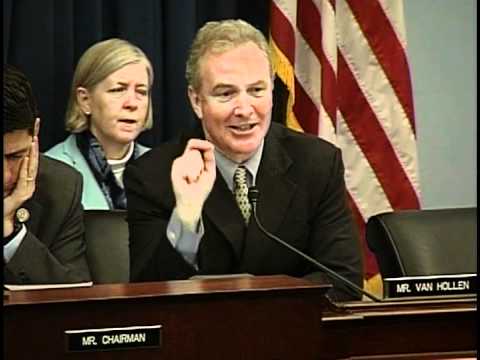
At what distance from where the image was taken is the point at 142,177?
8.34 ft

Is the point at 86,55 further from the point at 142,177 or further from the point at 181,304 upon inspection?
the point at 181,304

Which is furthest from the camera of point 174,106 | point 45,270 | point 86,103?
point 174,106

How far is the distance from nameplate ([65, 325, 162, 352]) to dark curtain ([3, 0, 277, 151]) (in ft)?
6.93

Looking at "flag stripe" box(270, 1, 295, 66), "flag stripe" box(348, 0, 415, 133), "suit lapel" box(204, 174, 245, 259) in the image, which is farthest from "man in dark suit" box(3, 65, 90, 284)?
"flag stripe" box(348, 0, 415, 133)

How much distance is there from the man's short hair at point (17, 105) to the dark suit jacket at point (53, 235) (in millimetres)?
262

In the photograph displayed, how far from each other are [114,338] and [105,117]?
6.43 feet

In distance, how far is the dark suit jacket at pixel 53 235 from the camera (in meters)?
2.25

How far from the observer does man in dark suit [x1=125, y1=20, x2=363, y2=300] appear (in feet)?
7.74

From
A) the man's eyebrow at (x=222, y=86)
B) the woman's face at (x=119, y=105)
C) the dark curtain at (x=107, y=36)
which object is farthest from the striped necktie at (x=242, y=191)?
the dark curtain at (x=107, y=36)

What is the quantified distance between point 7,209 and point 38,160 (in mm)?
301

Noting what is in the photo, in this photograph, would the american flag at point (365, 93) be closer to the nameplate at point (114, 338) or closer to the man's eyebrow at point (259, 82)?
the man's eyebrow at point (259, 82)

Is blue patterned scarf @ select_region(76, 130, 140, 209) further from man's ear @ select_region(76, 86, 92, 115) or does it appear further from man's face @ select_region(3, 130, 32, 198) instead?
man's face @ select_region(3, 130, 32, 198)

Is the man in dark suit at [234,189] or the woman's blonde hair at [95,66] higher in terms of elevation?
the woman's blonde hair at [95,66]

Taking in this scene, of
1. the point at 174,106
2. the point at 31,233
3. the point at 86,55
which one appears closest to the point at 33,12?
the point at 86,55
